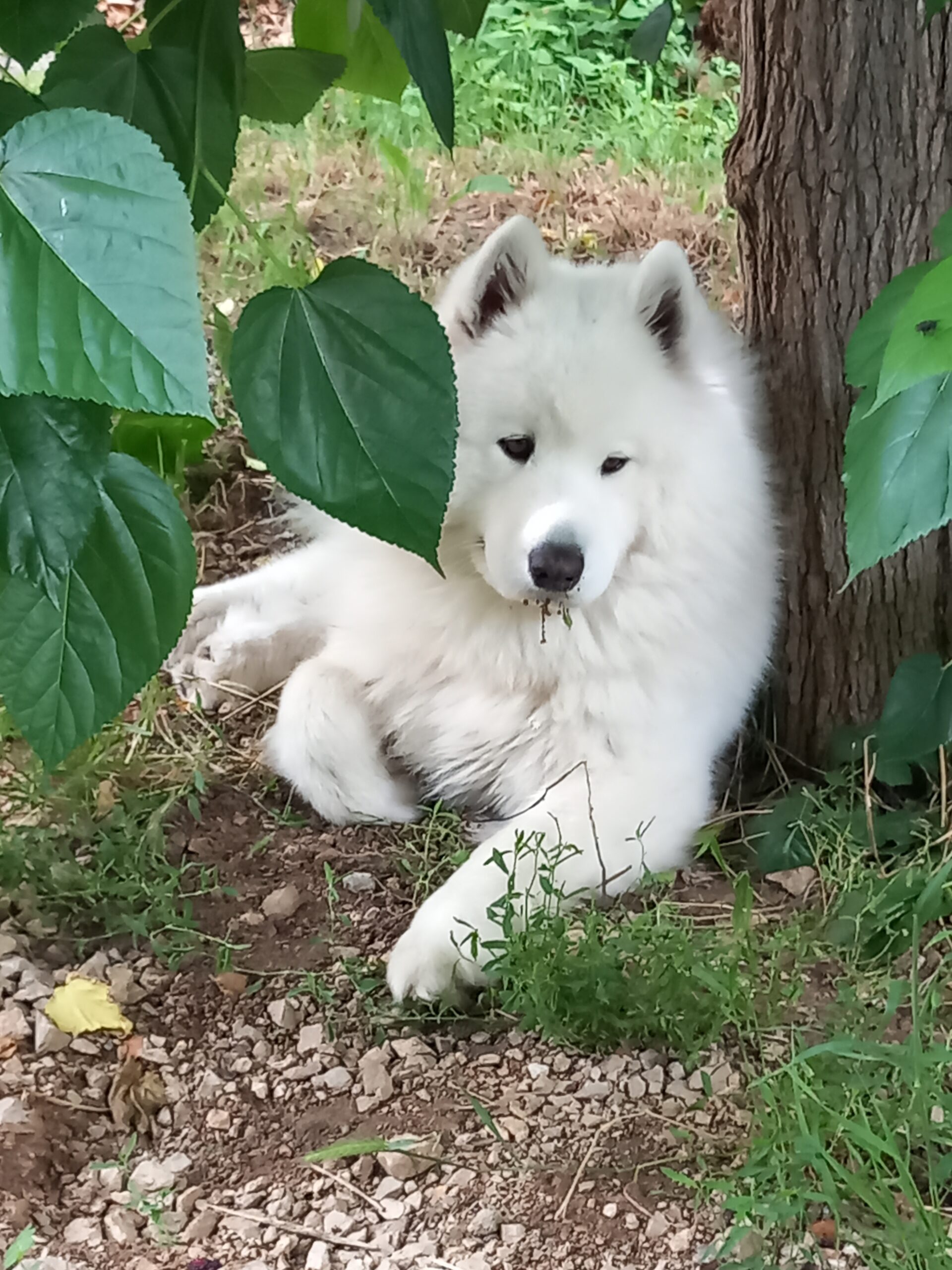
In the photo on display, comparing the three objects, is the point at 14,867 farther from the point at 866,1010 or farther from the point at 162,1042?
the point at 866,1010

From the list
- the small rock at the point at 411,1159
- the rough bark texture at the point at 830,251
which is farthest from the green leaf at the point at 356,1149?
the rough bark texture at the point at 830,251

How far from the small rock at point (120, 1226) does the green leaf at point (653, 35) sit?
222 cm

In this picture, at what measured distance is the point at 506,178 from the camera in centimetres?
397

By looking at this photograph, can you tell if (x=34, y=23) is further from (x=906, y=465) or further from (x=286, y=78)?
(x=906, y=465)

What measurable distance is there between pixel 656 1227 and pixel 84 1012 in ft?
2.71

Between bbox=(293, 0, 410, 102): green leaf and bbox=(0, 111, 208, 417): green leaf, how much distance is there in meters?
0.77

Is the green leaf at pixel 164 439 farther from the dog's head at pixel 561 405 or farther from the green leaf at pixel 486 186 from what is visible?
the green leaf at pixel 486 186

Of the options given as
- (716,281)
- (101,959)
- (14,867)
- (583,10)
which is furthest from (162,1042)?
(583,10)

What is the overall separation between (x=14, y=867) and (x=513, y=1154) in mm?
931

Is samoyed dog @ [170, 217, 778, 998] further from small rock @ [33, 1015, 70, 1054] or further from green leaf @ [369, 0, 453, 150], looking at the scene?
green leaf @ [369, 0, 453, 150]

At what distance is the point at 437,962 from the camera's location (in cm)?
171

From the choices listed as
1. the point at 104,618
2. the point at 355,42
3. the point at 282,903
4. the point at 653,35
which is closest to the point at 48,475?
the point at 104,618

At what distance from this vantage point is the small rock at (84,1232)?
1.36 meters

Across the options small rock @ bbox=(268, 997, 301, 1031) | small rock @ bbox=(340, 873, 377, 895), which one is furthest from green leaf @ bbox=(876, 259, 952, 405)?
small rock @ bbox=(340, 873, 377, 895)
